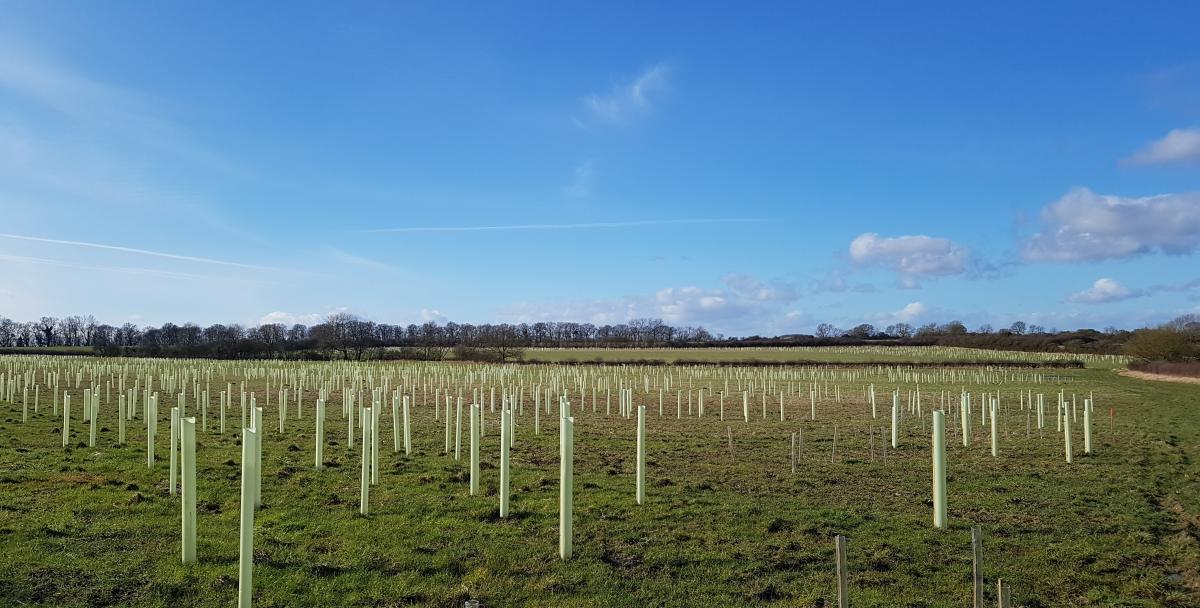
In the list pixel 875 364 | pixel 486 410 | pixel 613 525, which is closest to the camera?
pixel 613 525

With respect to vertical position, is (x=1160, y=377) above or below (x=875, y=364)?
below

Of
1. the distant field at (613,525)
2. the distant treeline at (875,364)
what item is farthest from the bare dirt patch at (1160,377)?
the distant field at (613,525)

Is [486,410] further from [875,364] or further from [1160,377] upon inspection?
[875,364]

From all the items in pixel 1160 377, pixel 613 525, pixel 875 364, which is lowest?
pixel 1160 377

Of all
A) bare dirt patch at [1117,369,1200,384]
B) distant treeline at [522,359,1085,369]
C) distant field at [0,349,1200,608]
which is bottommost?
bare dirt patch at [1117,369,1200,384]

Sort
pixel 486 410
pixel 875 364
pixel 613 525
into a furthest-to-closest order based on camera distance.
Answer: pixel 875 364 → pixel 486 410 → pixel 613 525

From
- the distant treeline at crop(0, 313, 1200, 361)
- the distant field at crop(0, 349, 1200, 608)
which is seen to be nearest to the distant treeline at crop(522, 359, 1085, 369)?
the distant treeline at crop(0, 313, 1200, 361)

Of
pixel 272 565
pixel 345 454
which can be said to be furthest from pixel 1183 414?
pixel 272 565

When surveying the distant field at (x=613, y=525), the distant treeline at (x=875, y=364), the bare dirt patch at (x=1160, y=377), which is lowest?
the bare dirt patch at (x=1160, y=377)

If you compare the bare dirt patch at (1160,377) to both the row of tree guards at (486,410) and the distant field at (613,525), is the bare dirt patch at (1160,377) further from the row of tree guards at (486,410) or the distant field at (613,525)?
the distant field at (613,525)

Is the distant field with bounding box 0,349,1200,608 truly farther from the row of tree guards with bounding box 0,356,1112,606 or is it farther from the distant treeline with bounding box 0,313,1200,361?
the distant treeline with bounding box 0,313,1200,361

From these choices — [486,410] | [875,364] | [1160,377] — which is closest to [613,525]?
[486,410]

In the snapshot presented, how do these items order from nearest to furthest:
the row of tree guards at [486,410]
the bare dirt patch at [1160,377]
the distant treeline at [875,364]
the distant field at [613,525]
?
the distant field at [613,525] < the row of tree guards at [486,410] < the bare dirt patch at [1160,377] < the distant treeline at [875,364]

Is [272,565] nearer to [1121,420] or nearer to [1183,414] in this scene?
[1121,420]
